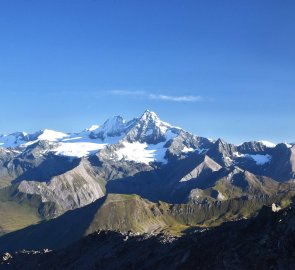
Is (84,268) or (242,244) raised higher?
(242,244)

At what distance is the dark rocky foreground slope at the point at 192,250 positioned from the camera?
5781 cm

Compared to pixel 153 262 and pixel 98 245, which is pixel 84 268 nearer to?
pixel 98 245

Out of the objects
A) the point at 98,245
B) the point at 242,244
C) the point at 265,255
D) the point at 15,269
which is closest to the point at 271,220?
the point at 242,244

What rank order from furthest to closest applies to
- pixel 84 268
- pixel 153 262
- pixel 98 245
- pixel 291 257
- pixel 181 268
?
1. pixel 98 245
2. pixel 84 268
3. pixel 153 262
4. pixel 181 268
5. pixel 291 257

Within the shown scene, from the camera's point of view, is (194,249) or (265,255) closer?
(265,255)

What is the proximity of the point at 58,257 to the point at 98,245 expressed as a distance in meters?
10.2

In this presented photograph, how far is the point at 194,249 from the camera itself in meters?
77.4

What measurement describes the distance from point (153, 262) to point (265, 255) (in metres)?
33.4

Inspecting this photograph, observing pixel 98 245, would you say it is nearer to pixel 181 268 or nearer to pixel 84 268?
pixel 84 268

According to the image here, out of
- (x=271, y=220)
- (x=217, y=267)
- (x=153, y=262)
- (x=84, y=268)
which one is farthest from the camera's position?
(x=84, y=268)

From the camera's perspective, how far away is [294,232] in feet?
182

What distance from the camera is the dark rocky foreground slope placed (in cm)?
5781

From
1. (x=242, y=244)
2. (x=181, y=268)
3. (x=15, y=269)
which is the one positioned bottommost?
(x=15, y=269)

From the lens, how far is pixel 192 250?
255 feet
